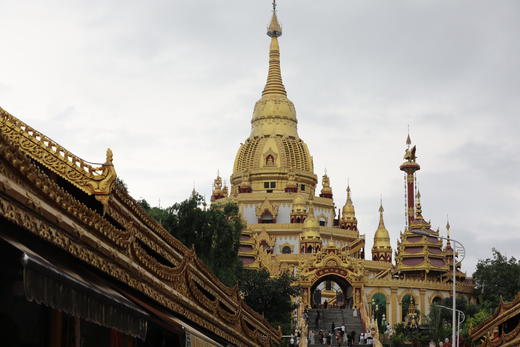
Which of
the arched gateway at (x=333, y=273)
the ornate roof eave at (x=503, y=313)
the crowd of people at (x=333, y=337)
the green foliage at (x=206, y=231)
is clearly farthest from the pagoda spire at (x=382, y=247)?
the ornate roof eave at (x=503, y=313)

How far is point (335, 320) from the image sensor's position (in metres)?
49.4

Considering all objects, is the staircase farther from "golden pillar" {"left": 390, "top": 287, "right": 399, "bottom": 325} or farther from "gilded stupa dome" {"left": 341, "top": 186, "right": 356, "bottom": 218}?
"gilded stupa dome" {"left": 341, "top": 186, "right": 356, "bottom": 218}

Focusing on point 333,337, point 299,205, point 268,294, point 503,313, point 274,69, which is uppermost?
point 274,69

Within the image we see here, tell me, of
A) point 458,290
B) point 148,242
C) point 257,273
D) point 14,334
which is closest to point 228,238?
point 257,273

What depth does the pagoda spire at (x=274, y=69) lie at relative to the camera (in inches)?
3359

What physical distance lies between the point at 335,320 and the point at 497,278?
1949 cm

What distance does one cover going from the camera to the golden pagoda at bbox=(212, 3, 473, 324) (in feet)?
212

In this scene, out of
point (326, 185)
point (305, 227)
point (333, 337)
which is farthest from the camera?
point (326, 185)

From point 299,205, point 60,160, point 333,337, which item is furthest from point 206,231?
point 299,205

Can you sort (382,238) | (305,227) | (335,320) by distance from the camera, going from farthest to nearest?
(382,238), (305,227), (335,320)

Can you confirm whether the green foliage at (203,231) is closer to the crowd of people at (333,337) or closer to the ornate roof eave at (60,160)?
the crowd of people at (333,337)

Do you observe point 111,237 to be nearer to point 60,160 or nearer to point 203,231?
point 60,160

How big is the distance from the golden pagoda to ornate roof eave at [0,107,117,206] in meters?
45.0

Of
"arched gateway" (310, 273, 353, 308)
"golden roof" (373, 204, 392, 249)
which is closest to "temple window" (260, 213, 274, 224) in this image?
"arched gateway" (310, 273, 353, 308)
